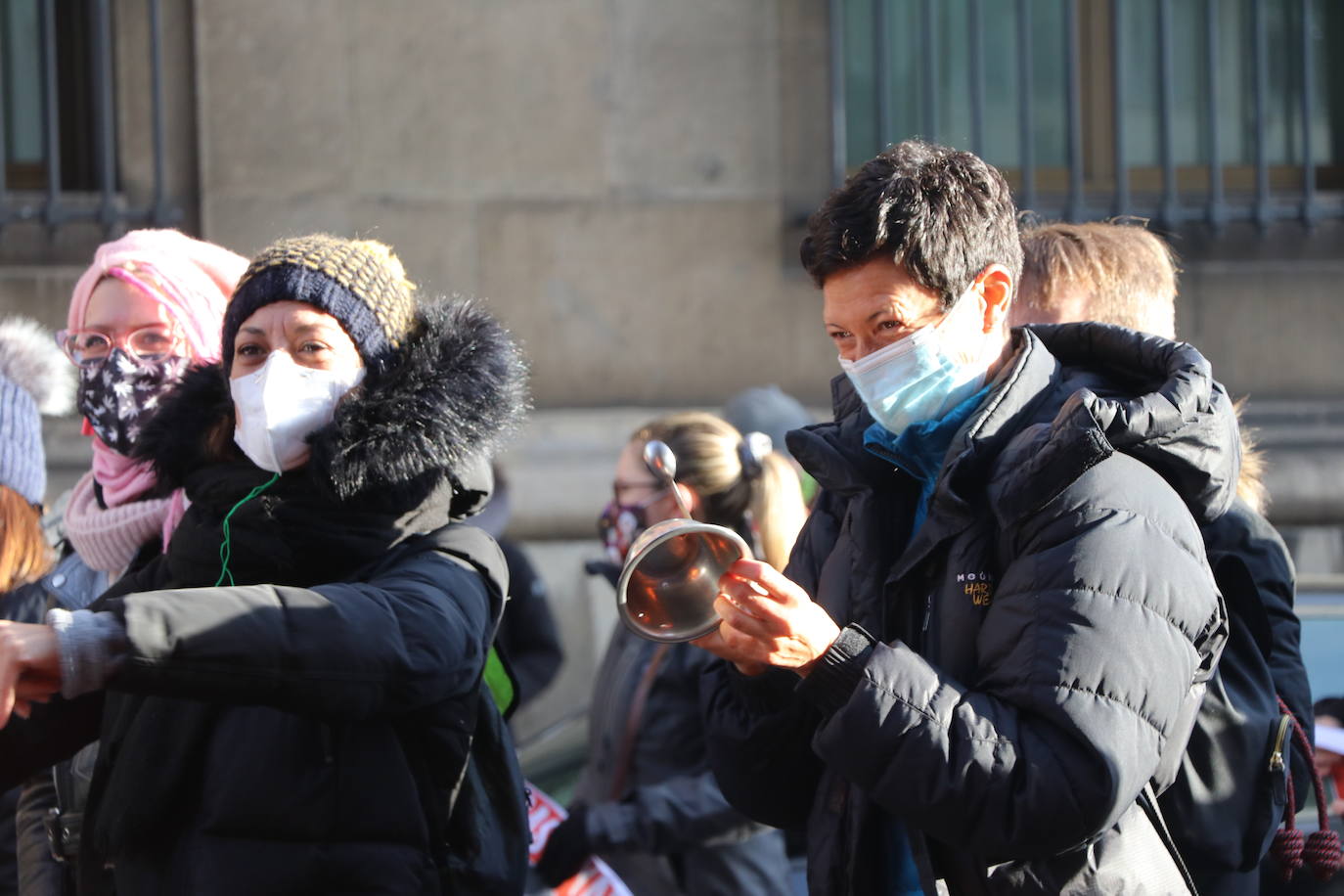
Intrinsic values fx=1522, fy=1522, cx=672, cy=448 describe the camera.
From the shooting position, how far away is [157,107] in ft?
20.6

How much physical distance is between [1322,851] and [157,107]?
5.35 m

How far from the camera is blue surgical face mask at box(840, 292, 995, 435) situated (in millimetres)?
2230

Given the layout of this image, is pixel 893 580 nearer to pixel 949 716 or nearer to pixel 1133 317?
pixel 949 716

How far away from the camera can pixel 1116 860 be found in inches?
79.2

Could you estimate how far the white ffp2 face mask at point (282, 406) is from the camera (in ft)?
8.09

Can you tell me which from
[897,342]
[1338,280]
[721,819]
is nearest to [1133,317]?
[897,342]

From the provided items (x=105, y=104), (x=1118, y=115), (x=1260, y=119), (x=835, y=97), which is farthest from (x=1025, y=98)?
(x=105, y=104)

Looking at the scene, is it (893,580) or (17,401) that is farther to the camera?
(17,401)

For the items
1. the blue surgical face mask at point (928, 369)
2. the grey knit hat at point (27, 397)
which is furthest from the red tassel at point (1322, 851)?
the grey knit hat at point (27, 397)

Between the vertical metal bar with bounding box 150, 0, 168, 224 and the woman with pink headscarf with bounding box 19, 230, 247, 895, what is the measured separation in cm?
335

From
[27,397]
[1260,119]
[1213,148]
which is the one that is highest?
[1260,119]

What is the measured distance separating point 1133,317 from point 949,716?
124cm

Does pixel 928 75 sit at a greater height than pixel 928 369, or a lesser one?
greater

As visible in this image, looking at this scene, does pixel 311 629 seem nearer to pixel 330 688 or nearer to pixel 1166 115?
pixel 330 688
